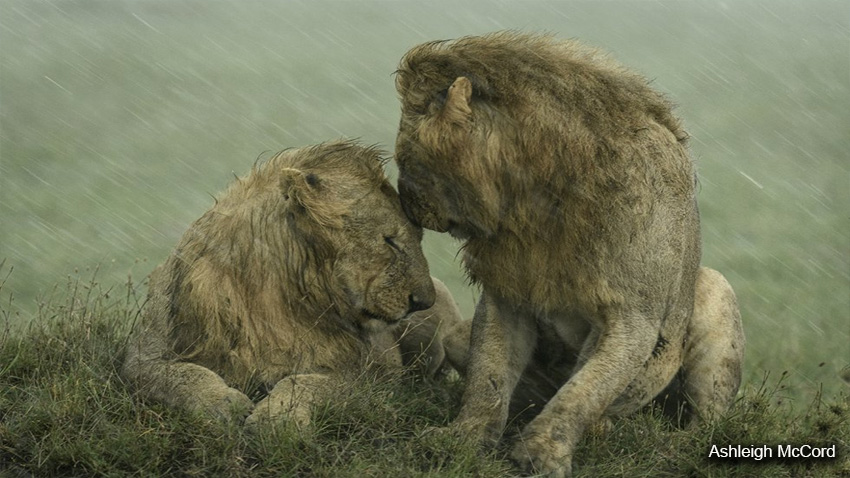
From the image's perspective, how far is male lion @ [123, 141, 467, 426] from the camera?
6.13m

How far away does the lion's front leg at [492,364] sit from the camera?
6371mm

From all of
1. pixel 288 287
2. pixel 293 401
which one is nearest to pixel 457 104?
pixel 288 287

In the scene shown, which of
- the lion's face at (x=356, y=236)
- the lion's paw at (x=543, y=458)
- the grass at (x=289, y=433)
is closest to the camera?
the grass at (x=289, y=433)

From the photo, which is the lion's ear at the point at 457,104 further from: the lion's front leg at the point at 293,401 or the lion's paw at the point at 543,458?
the lion's paw at the point at 543,458

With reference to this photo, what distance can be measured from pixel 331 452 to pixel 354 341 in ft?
2.28

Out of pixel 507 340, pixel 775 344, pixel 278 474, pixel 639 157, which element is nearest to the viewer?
pixel 278 474

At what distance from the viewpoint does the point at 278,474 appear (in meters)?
5.71

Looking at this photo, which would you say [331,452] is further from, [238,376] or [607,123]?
[607,123]

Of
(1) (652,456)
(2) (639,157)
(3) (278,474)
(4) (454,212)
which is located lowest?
(3) (278,474)

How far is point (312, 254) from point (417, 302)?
1.87 feet

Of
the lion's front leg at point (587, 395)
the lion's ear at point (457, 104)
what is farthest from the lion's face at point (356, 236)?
the lion's front leg at point (587, 395)

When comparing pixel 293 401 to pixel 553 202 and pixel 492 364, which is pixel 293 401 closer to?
pixel 492 364

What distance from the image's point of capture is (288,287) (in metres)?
6.32

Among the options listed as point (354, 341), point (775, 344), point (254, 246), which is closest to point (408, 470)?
point (354, 341)
